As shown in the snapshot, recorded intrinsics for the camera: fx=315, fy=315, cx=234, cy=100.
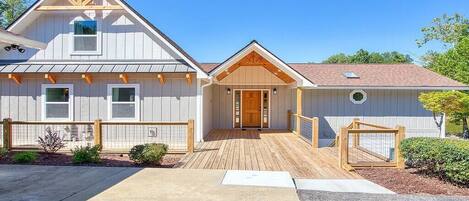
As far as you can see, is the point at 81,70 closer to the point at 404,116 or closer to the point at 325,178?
the point at 325,178

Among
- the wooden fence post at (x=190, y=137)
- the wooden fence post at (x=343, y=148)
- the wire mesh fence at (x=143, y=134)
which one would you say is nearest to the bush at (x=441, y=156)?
the wooden fence post at (x=343, y=148)

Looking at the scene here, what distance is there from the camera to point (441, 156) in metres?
6.30

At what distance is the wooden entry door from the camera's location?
1631 centimetres

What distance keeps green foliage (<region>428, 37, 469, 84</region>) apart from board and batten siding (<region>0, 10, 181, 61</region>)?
61.5ft

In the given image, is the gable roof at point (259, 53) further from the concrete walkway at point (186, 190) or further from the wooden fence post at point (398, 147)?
the concrete walkway at point (186, 190)

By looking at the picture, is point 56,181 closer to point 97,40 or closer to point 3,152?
point 3,152

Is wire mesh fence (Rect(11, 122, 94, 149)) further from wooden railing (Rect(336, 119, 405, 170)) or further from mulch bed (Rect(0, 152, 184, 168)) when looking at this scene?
wooden railing (Rect(336, 119, 405, 170))

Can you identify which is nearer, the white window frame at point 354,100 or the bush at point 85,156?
the bush at point 85,156

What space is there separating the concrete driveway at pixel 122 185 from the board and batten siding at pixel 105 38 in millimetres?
5435

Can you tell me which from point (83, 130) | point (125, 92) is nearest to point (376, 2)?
point (125, 92)

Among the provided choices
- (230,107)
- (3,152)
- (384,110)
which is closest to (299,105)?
(230,107)

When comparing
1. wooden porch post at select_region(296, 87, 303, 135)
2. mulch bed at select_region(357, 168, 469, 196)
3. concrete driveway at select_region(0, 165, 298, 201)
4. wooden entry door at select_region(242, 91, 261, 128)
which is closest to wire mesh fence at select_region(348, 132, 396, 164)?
mulch bed at select_region(357, 168, 469, 196)

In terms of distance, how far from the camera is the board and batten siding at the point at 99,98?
37.7 ft

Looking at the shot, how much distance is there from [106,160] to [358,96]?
1161 centimetres
